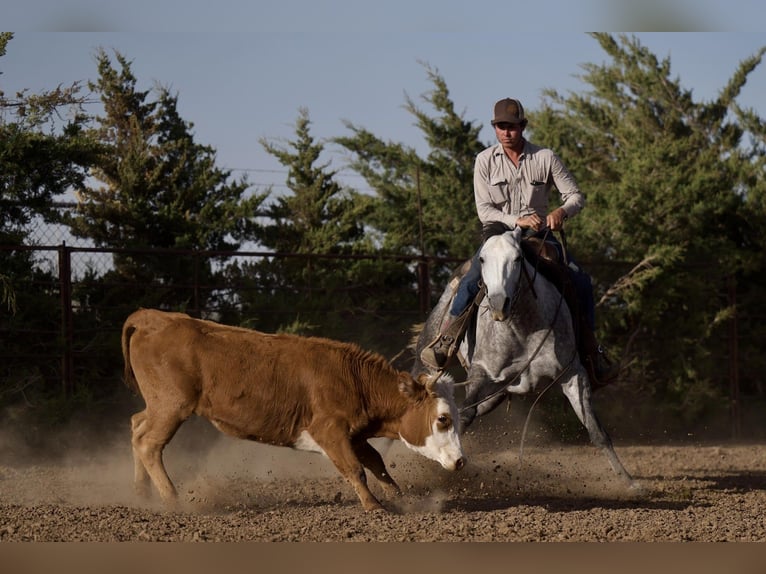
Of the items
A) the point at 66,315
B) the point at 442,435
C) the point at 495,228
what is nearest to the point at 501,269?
the point at 495,228

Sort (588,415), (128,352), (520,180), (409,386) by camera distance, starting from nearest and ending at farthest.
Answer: (409,386) → (128,352) → (588,415) → (520,180)

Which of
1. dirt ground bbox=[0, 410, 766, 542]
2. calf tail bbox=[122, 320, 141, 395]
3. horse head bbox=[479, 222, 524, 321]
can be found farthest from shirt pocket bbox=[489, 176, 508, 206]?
calf tail bbox=[122, 320, 141, 395]

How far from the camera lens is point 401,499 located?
24.0 ft

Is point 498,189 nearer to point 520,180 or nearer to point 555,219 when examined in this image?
point 520,180

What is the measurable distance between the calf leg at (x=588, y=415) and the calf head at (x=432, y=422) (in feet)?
5.07

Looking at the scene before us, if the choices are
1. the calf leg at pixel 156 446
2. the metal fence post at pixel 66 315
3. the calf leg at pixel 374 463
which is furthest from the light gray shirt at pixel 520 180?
the metal fence post at pixel 66 315

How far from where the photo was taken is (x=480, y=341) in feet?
27.9

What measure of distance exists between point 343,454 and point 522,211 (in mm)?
2796

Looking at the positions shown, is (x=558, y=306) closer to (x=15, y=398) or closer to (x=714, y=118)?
(x=15, y=398)

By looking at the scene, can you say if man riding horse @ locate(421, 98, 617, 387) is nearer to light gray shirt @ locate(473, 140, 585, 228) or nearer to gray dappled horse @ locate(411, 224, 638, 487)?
light gray shirt @ locate(473, 140, 585, 228)

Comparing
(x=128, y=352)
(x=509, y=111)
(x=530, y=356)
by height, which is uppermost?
(x=509, y=111)

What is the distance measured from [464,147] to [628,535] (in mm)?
11337

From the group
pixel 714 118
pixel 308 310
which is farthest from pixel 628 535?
pixel 714 118

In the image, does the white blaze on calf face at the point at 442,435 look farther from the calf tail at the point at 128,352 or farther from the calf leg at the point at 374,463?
the calf tail at the point at 128,352
